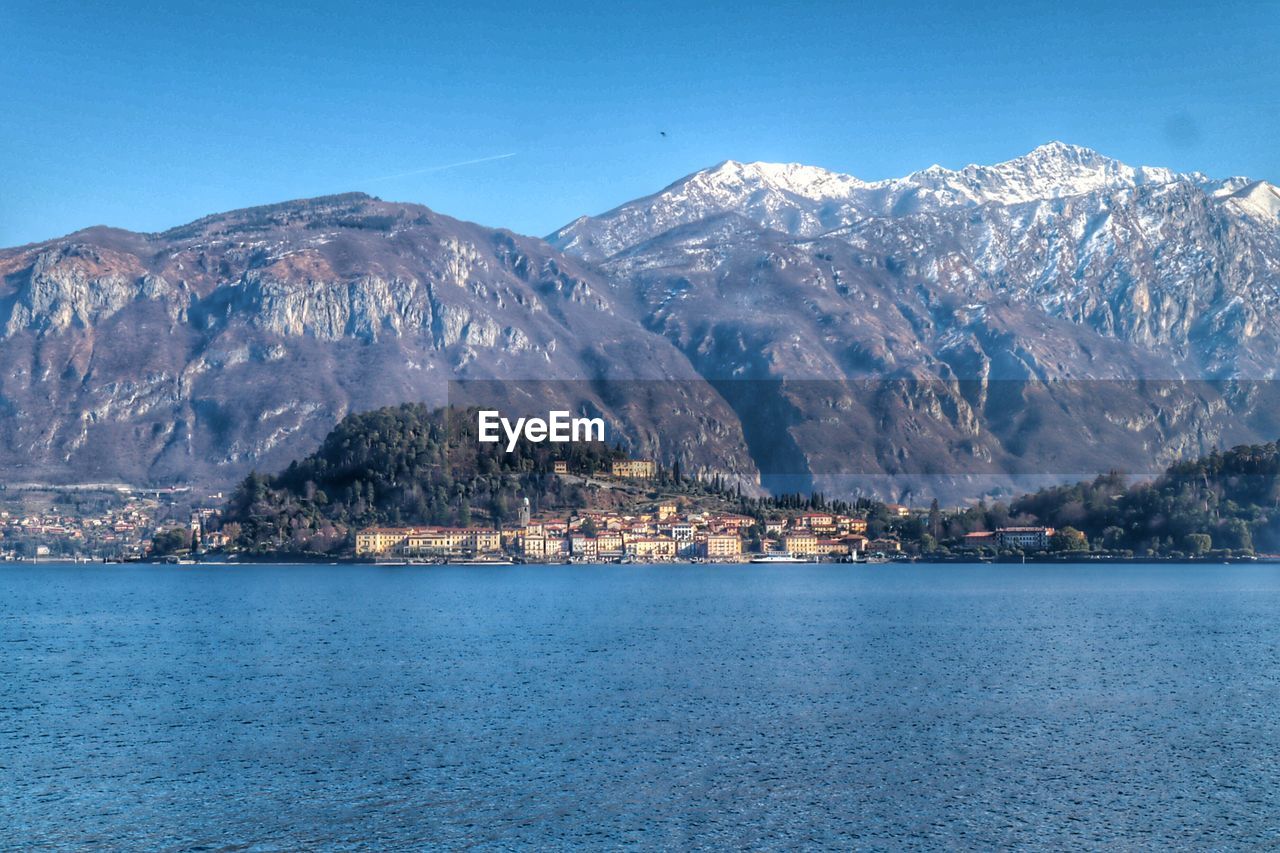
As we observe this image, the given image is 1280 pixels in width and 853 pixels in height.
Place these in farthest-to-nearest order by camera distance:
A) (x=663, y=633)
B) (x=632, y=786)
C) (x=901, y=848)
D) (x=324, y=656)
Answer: (x=663, y=633) < (x=324, y=656) < (x=632, y=786) < (x=901, y=848)

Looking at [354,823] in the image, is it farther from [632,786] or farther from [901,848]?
[901,848]

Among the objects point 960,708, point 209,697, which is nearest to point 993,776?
point 960,708

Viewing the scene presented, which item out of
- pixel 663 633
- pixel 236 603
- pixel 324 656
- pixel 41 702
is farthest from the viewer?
pixel 236 603

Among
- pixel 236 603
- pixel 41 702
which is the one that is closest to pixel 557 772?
pixel 41 702

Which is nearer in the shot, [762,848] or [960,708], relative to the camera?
[762,848]

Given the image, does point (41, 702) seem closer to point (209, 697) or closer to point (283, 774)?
point (209, 697)

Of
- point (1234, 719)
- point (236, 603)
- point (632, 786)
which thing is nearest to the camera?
point (632, 786)
